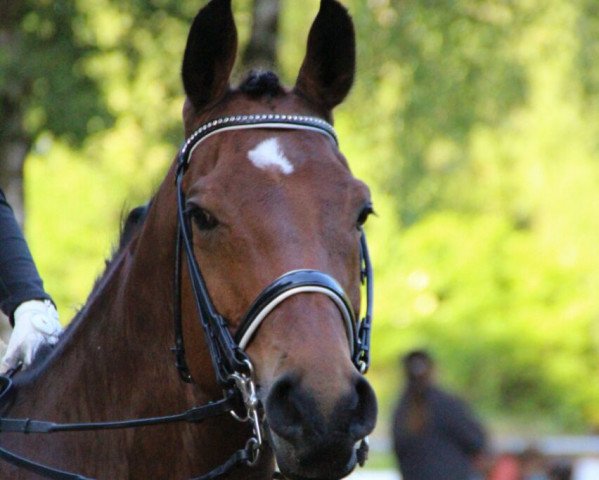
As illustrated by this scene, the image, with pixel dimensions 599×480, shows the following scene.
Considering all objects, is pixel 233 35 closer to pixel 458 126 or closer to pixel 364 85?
pixel 364 85

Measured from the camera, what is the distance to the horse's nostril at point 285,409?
341 cm

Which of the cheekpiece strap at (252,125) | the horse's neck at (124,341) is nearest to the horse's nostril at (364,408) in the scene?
the horse's neck at (124,341)

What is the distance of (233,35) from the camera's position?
13.4 feet

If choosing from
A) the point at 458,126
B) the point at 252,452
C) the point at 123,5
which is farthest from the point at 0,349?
the point at 458,126

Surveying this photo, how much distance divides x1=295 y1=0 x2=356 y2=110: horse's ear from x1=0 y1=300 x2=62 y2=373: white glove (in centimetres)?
115

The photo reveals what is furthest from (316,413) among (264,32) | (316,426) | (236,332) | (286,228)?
(264,32)

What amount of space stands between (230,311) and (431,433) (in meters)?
7.24

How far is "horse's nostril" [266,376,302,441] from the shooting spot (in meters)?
3.41

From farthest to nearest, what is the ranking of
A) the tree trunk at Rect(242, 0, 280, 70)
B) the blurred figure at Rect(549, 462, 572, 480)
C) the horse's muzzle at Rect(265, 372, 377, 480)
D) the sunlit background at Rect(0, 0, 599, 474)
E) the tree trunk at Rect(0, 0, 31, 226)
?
the blurred figure at Rect(549, 462, 572, 480) < the sunlit background at Rect(0, 0, 599, 474) < the tree trunk at Rect(242, 0, 280, 70) < the tree trunk at Rect(0, 0, 31, 226) < the horse's muzzle at Rect(265, 372, 377, 480)

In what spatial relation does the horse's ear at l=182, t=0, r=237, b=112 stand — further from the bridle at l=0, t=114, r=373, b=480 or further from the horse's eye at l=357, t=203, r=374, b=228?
the horse's eye at l=357, t=203, r=374, b=228

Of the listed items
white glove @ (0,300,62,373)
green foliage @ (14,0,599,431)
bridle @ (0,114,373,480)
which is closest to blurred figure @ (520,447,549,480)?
green foliage @ (14,0,599,431)

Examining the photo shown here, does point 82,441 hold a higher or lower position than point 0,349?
lower

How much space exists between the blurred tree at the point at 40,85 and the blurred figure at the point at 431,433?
376 centimetres

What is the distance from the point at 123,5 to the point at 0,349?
8.96 m
